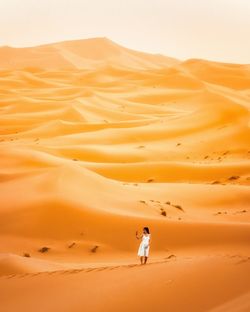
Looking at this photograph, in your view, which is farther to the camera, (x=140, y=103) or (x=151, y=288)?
(x=140, y=103)

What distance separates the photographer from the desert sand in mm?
6059

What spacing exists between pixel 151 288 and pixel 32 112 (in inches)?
1281

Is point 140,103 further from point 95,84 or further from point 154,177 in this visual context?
point 154,177

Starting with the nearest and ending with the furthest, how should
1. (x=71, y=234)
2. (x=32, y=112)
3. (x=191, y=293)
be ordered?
(x=191, y=293) < (x=71, y=234) < (x=32, y=112)

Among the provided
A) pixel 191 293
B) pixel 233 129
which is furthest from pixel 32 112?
pixel 191 293

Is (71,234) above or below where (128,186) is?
below

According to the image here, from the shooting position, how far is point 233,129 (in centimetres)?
2519

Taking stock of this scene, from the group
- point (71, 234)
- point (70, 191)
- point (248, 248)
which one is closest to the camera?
point (248, 248)

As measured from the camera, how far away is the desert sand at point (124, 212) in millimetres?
6059

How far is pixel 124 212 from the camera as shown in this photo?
1188cm

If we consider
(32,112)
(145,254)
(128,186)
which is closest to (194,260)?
(145,254)

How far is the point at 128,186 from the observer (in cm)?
1433

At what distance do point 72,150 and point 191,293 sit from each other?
15601 millimetres

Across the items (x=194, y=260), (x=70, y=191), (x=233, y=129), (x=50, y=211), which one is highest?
(x=233, y=129)
